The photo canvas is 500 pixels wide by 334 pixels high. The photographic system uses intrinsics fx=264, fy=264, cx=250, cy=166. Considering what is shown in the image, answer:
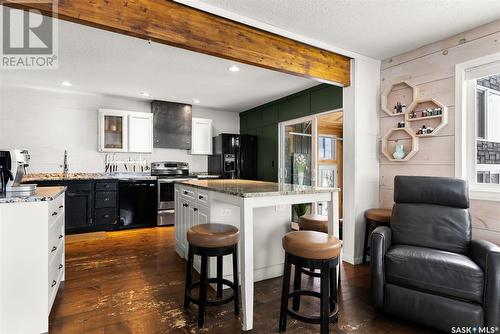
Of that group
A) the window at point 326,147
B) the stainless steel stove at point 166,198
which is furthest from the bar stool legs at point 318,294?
the stainless steel stove at point 166,198

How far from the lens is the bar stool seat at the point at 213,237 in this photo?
1.94 metres

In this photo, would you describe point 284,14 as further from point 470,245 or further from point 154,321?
point 154,321

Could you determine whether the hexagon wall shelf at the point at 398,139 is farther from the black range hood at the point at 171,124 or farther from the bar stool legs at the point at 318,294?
the black range hood at the point at 171,124

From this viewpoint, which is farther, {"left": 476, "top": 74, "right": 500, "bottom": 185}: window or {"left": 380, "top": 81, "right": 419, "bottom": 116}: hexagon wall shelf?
{"left": 380, "top": 81, "right": 419, "bottom": 116}: hexagon wall shelf

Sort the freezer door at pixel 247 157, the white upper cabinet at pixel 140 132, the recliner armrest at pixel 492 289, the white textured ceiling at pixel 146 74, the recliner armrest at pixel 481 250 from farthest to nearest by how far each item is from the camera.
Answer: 1. the freezer door at pixel 247 157
2. the white upper cabinet at pixel 140 132
3. the white textured ceiling at pixel 146 74
4. the recliner armrest at pixel 481 250
5. the recliner armrest at pixel 492 289

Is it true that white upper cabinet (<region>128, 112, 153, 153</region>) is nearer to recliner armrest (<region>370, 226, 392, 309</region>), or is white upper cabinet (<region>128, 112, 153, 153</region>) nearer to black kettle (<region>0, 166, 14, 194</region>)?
black kettle (<region>0, 166, 14, 194</region>)

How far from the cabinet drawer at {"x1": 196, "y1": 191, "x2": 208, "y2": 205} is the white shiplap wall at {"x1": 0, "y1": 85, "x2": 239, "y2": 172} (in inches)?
130

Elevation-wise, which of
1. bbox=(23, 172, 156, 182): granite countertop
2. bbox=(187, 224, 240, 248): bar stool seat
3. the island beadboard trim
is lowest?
bbox=(187, 224, 240, 248): bar stool seat

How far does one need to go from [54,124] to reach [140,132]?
146 cm

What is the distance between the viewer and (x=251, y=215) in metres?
1.95

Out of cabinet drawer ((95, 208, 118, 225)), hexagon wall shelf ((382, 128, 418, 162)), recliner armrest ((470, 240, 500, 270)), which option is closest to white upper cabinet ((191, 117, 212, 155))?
cabinet drawer ((95, 208, 118, 225))

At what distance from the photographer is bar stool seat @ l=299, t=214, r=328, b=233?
260 cm

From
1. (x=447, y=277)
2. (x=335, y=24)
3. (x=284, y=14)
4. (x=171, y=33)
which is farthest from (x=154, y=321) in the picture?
(x=335, y=24)

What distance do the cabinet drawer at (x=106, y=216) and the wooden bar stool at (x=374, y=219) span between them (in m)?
4.15
